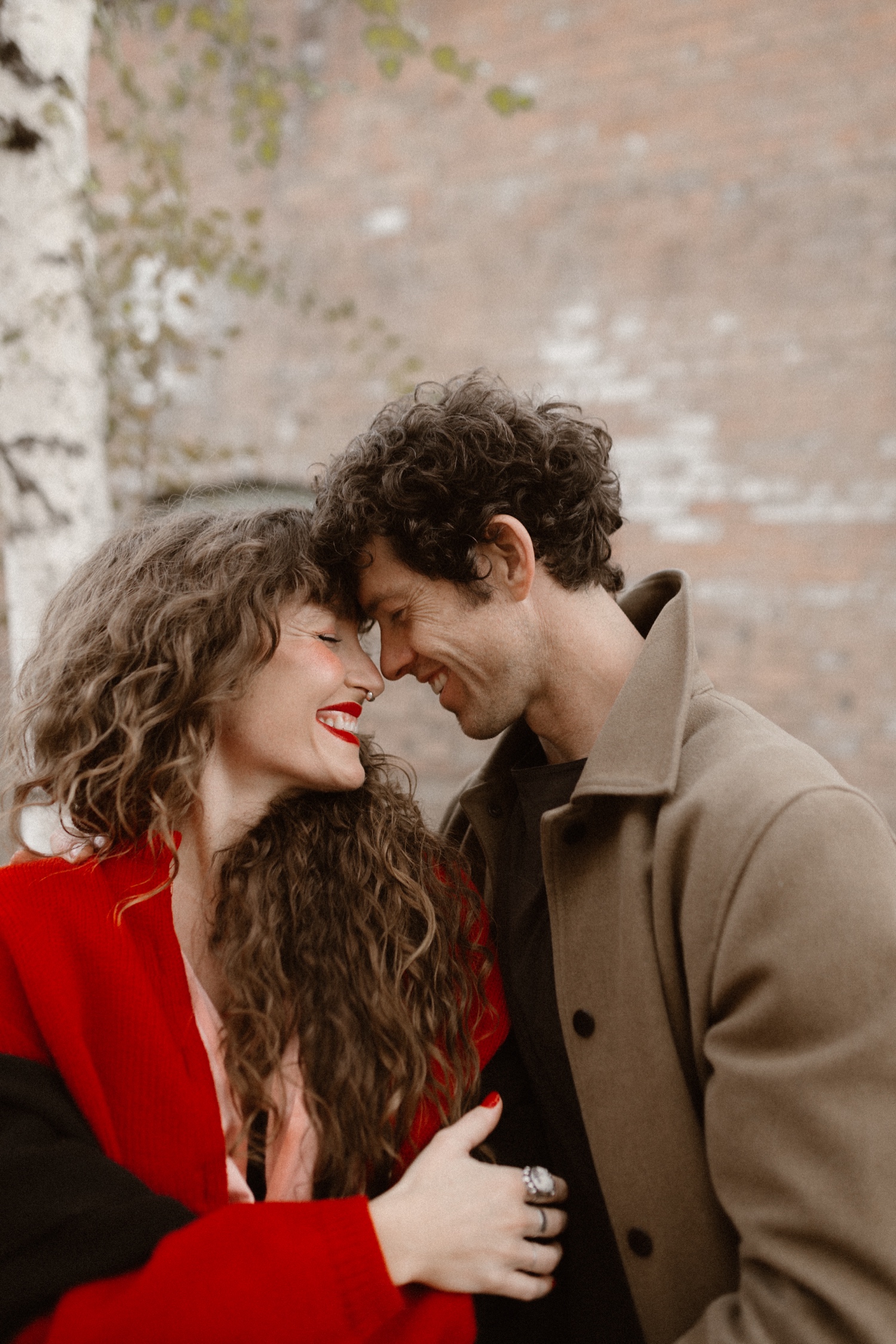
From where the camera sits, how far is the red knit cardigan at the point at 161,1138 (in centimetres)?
137

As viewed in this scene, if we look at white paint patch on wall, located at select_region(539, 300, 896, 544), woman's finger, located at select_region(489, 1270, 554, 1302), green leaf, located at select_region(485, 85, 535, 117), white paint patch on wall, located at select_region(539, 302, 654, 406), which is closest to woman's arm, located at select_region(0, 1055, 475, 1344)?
woman's finger, located at select_region(489, 1270, 554, 1302)

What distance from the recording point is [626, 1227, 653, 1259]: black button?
1.54m

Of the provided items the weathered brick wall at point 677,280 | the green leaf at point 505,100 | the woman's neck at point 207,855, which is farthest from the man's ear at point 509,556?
the weathered brick wall at point 677,280

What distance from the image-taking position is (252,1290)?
4.55 feet

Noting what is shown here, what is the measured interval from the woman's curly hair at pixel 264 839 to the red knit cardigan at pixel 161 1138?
0.08 meters

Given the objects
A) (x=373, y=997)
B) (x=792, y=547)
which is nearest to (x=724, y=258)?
(x=792, y=547)

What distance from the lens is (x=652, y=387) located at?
4.76 metres

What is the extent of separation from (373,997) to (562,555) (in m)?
0.96

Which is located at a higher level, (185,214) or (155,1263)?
(185,214)

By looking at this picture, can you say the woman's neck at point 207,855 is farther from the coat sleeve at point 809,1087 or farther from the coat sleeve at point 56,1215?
the coat sleeve at point 809,1087

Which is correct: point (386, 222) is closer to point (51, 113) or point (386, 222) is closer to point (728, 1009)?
point (51, 113)

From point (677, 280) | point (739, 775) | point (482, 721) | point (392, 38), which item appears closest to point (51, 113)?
point (392, 38)

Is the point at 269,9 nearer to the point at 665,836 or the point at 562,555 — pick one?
the point at 562,555

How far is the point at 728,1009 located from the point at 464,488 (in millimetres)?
1093
